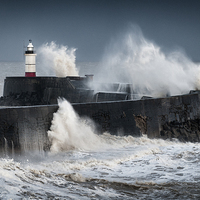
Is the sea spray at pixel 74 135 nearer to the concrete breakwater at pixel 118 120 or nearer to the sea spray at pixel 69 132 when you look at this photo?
the sea spray at pixel 69 132

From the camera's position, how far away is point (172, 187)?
17.1 ft

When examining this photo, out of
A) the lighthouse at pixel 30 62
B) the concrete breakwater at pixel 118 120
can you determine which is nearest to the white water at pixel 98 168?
the concrete breakwater at pixel 118 120

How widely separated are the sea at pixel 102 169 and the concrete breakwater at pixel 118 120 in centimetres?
20

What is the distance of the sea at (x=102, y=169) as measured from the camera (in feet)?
15.9

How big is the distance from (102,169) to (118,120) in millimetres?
2162

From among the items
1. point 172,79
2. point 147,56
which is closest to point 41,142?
point 172,79

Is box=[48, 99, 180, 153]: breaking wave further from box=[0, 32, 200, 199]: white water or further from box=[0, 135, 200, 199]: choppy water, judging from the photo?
box=[0, 135, 200, 199]: choppy water

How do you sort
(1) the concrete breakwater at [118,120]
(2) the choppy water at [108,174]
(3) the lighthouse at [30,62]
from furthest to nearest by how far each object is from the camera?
(3) the lighthouse at [30,62], (1) the concrete breakwater at [118,120], (2) the choppy water at [108,174]

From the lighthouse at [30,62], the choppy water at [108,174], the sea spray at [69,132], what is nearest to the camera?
the choppy water at [108,174]

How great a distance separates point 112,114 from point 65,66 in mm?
11210

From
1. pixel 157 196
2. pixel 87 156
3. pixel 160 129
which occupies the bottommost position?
pixel 157 196

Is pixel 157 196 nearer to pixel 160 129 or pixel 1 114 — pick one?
pixel 1 114

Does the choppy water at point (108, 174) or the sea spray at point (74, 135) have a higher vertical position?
the sea spray at point (74, 135)

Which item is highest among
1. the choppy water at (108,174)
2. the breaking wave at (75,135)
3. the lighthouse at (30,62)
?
the lighthouse at (30,62)
